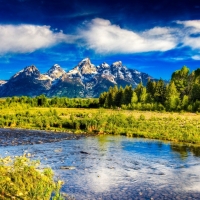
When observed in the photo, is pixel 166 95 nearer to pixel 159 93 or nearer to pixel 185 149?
pixel 159 93

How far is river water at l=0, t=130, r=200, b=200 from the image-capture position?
21109mm

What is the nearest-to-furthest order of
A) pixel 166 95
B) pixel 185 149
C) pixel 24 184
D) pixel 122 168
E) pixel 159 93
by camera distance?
pixel 24 184, pixel 122 168, pixel 185 149, pixel 166 95, pixel 159 93

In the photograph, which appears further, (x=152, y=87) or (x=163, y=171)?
(x=152, y=87)

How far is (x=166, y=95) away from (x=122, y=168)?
103354 mm

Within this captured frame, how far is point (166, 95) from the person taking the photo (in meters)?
128

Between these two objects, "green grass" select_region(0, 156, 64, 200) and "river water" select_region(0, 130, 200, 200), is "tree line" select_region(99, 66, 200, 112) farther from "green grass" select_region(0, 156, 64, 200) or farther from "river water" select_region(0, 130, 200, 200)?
"green grass" select_region(0, 156, 64, 200)

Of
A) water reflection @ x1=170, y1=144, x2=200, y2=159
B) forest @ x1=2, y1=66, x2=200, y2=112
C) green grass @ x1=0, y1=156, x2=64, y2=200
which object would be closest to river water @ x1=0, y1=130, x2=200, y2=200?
water reflection @ x1=170, y1=144, x2=200, y2=159

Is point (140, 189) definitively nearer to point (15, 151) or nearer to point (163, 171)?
point (163, 171)

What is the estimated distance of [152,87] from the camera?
139625 millimetres

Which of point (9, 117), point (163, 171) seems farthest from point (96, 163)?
point (9, 117)

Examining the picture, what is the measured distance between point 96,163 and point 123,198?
35.3ft

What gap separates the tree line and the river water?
231ft

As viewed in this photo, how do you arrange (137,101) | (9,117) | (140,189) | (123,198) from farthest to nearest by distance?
(137,101), (9,117), (140,189), (123,198)

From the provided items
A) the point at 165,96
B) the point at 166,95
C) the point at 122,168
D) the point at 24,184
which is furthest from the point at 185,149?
the point at 165,96
